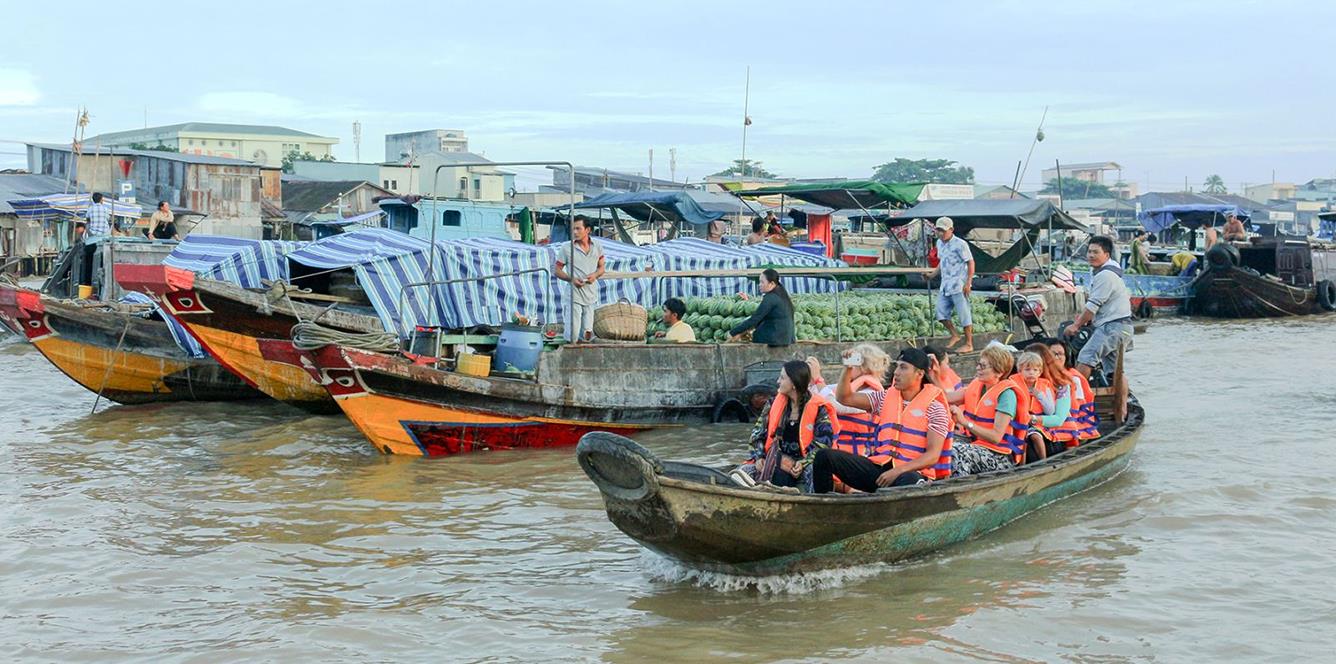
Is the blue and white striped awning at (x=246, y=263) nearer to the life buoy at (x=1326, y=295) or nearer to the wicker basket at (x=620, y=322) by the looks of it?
the wicker basket at (x=620, y=322)

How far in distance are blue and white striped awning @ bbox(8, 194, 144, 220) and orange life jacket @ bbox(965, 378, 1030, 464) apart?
18.3 metres

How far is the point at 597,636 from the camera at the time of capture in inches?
249

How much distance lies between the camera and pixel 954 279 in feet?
41.2

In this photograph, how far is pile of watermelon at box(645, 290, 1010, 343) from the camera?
12539 millimetres

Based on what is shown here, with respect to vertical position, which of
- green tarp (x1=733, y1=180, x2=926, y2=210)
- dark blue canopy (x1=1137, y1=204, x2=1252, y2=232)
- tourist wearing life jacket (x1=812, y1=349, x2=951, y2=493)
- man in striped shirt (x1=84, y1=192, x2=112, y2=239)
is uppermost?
dark blue canopy (x1=1137, y1=204, x2=1252, y2=232)

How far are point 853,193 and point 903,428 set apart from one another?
34.7 feet

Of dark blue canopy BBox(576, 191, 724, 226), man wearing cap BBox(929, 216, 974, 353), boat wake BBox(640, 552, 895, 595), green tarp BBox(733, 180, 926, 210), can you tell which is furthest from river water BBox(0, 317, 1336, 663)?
dark blue canopy BBox(576, 191, 724, 226)

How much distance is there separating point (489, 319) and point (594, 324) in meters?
1.24

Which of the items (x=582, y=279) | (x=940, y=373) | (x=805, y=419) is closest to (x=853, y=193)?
(x=582, y=279)

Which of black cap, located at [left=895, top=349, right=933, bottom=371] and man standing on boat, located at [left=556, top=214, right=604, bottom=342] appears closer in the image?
black cap, located at [left=895, top=349, right=933, bottom=371]

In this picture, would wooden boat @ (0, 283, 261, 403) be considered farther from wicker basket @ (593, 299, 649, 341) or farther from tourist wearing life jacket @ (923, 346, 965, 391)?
tourist wearing life jacket @ (923, 346, 965, 391)

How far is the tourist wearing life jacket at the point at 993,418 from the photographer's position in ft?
26.1

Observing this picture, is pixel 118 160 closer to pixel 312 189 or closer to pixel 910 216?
pixel 312 189

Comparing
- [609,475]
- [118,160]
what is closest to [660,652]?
[609,475]
